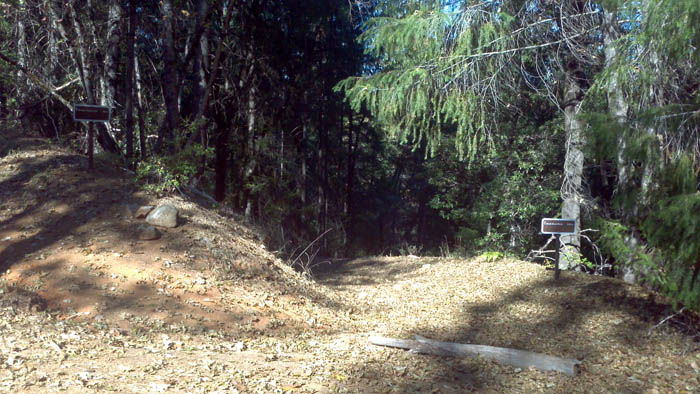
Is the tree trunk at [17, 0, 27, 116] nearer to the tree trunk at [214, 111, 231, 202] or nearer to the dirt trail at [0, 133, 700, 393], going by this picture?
the dirt trail at [0, 133, 700, 393]

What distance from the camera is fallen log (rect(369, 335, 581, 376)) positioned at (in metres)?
5.31

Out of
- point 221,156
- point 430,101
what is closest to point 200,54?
point 221,156

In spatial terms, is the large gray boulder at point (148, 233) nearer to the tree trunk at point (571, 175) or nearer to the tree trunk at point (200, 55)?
the tree trunk at point (200, 55)

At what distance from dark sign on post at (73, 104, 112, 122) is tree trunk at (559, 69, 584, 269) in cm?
749

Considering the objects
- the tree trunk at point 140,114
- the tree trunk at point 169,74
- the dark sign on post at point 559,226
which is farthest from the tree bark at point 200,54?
the dark sign on post at point 559,226

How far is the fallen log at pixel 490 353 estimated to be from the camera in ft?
17.4

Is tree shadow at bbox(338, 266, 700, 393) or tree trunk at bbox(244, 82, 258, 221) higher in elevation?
tree trunk at bbox(244, 82, 258, 221)

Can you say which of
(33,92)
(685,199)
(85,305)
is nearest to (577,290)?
(685,199)

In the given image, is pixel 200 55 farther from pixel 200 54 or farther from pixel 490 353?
pixel 490 353

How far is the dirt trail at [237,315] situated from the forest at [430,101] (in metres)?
0.78

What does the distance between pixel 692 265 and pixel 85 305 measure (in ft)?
20.0

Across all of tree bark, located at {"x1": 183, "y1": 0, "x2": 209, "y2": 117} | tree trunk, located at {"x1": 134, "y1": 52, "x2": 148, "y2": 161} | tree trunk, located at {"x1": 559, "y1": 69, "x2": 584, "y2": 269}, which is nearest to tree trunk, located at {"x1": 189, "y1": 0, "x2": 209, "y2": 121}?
tree bark, located at {"x1": 183, "y1": 0, "x2": 209, "y2": 117}

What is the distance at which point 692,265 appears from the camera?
16.8ft

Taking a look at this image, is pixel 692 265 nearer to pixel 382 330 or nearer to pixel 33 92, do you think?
pixel 382 330
